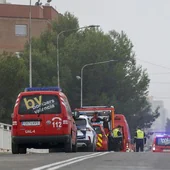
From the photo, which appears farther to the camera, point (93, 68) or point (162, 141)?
point (93, 68)

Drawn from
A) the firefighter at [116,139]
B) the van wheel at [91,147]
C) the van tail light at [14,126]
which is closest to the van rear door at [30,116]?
the van tail light at [14,126]

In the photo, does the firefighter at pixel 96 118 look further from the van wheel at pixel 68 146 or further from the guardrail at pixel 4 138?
the van wheel at pixel 68 146

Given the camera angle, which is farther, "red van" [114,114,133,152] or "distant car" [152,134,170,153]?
"red van" [114,114,133,152]

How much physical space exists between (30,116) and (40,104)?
54cm

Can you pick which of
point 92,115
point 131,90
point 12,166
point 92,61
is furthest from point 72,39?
point 12,166

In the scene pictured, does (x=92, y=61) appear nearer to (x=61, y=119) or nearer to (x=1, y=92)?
(x=1, y=92)

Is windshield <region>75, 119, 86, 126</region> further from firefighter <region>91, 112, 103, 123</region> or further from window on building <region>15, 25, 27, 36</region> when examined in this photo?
window on building <region>15, 25, 27, 36</region>

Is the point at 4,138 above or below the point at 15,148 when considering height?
above

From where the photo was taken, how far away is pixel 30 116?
26031 mm

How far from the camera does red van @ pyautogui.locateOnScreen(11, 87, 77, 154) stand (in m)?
25.9

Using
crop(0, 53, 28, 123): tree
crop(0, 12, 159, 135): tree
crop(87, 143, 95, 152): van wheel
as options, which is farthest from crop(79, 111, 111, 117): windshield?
crop(0, 12, 159, 135): tree

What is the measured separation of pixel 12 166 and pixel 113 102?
2231 inches

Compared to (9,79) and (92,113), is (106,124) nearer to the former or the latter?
(92,113)

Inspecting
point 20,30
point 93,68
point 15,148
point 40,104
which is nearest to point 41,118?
point 40,104
